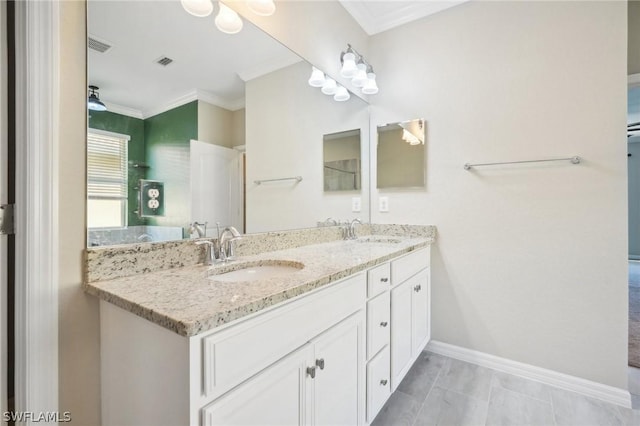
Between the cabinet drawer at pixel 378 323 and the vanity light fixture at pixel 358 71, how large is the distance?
1.54 meters

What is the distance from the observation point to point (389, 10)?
217 cm

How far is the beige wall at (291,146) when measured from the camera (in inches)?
59.9

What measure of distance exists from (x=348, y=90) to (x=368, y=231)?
43.4 inches

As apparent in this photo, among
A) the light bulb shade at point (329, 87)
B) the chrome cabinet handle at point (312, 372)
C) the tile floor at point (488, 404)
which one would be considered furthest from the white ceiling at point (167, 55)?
the tile floor at point (488, 404)

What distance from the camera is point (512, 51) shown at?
1.86 meters

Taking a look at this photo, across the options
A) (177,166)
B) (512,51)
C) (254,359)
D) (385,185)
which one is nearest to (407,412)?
(254,359)

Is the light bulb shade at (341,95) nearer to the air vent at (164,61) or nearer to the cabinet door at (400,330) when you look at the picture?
the air vent at (164,61)

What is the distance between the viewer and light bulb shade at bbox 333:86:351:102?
83.0 inches

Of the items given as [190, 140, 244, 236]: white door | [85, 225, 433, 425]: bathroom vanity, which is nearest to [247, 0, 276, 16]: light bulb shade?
[190, 140, 244, 236]: white door

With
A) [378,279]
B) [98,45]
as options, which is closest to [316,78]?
[98,45]

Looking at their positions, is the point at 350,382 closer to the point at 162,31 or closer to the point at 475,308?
the point at 475,308

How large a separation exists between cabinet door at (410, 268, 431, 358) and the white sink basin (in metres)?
0.82

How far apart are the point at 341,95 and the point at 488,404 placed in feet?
6.99

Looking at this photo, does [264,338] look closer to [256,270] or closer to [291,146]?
[256,270]
